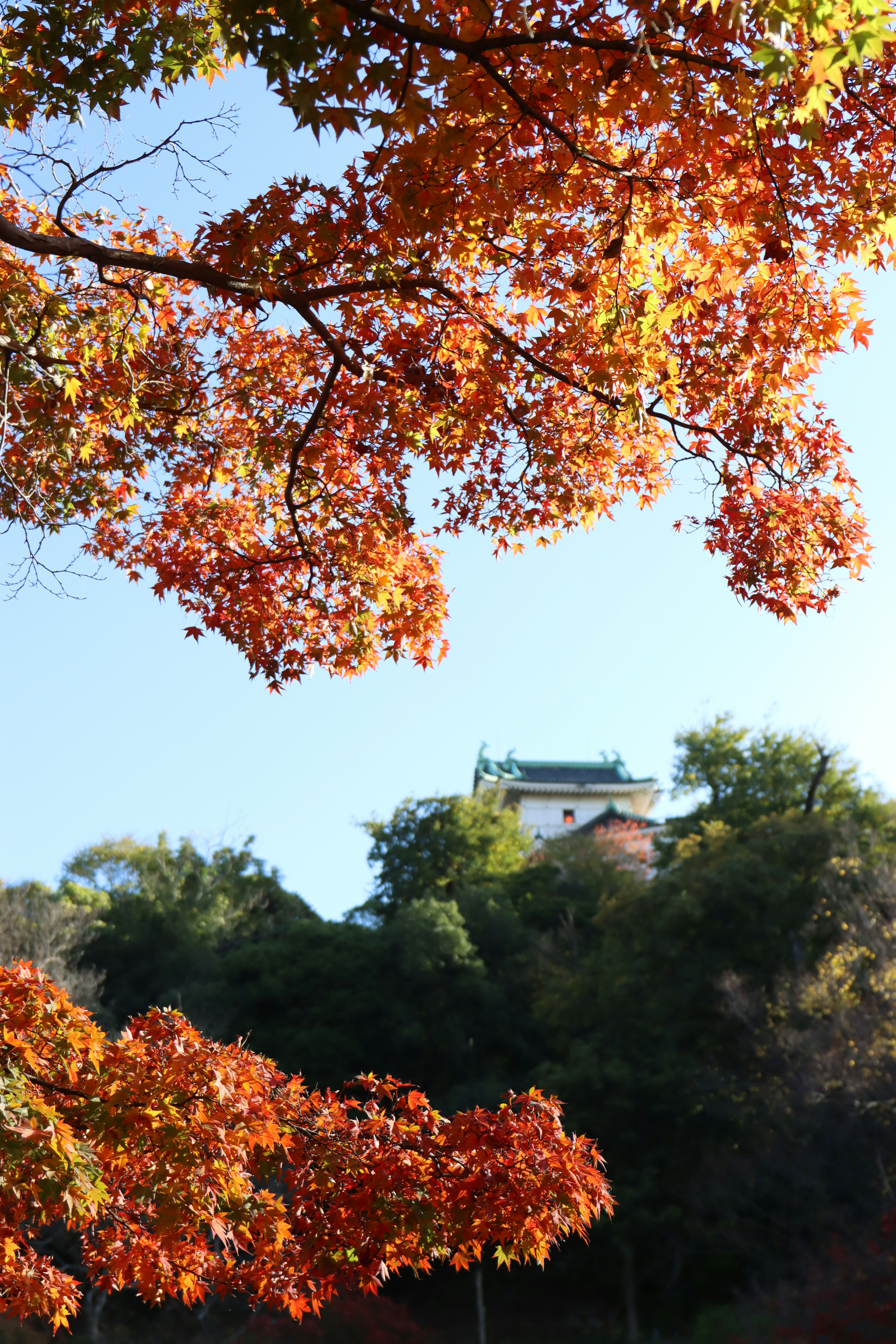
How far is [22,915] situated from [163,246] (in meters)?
15.7

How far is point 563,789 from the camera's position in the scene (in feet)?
124

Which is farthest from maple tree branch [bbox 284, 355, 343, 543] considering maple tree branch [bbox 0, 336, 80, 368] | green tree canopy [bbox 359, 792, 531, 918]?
green tree canopy [bbox 359, 792, 531, 918]

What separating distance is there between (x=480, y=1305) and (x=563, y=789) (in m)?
24.1

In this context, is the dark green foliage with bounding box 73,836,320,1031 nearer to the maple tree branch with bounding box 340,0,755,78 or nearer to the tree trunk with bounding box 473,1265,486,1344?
the tree trunk with bounding box 473,1265,486,1344

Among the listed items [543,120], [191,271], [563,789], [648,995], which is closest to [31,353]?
→ [191,271]

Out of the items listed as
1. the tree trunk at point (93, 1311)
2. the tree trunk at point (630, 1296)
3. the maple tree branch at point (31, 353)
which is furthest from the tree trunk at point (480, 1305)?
the maple tree branch at point (31, 353)

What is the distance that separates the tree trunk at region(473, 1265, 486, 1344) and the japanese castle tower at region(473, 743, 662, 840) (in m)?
21.1

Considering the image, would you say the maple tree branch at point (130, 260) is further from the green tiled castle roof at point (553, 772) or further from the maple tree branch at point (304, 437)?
the green tiled castle roof at point (553, 772)

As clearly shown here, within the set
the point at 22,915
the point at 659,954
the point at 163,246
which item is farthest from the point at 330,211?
the point at 22,915

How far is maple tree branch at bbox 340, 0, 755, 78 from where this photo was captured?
8.86 ft

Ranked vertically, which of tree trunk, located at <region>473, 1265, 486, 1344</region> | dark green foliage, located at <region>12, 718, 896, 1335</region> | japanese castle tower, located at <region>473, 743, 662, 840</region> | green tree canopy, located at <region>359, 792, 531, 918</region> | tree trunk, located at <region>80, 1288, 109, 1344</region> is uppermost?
japanese castle tower, located at <region>473, 743, 662, 840</region>

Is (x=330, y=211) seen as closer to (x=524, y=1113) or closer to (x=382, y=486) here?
(x=382, y=486)

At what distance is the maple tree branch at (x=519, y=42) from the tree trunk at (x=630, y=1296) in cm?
1497

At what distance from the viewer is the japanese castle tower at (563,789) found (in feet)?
123
